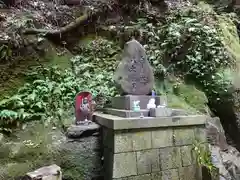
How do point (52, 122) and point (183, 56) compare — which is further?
point (183, 56)

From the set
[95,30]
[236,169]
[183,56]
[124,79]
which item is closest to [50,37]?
[95,30]

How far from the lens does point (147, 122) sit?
3387mm

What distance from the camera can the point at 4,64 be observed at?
15.6 feet

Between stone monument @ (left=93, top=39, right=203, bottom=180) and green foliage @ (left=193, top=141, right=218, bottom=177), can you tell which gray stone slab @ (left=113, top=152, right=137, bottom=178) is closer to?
stone monument @ (left=93, top=39, right=203, bottom=180)

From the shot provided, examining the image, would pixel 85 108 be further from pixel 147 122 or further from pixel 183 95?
pixel 183 95

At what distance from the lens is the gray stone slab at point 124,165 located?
125 inches

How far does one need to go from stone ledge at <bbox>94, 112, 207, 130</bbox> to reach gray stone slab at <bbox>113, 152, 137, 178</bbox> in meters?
0.41

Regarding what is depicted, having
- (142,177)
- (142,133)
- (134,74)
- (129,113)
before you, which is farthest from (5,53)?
(142,177)

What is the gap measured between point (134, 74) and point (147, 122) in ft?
3.01

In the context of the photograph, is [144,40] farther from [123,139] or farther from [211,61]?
[123,139]

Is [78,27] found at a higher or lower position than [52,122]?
higher

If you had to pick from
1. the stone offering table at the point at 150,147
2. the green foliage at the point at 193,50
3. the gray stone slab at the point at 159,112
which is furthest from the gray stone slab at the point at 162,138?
the green foliage at the point at 193,50

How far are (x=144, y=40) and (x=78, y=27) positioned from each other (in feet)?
6.29

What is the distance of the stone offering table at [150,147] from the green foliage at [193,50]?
2045 millimetres
